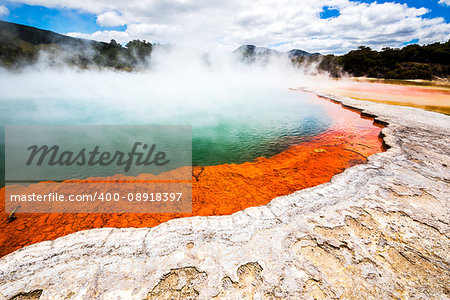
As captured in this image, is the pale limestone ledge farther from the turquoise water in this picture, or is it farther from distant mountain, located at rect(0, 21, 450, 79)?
distant mountain, located at rect(0, 21, 450, 79)

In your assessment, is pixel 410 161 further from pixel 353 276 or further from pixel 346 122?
pixel 346 122

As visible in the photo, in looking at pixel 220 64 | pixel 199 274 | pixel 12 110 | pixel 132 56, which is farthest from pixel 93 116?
pixel 220 64

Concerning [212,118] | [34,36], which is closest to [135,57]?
[34,36]

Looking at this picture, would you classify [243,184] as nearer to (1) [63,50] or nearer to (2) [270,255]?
(2) [270,255]

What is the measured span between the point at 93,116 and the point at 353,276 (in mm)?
11769

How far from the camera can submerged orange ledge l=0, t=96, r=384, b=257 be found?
9.51ft

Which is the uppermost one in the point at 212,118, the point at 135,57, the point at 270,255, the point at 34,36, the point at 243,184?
the point at 34,36

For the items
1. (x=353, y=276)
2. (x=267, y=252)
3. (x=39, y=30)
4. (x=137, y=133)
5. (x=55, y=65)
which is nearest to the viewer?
(x=353, y=276)

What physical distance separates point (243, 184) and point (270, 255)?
1.96m

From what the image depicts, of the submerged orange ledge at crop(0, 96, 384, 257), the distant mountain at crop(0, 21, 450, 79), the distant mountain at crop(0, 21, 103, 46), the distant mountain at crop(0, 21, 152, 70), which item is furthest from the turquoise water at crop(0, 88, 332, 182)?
the distant mountain at crop(0, 21, 103, 46)

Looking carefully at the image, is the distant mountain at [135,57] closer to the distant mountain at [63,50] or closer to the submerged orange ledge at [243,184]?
the distant mountain at [63,50]

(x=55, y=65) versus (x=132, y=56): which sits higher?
(x=132, y=56)

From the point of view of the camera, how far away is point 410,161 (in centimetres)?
436

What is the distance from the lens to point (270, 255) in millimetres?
2201
